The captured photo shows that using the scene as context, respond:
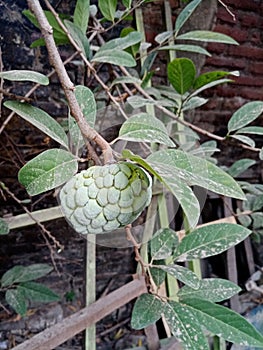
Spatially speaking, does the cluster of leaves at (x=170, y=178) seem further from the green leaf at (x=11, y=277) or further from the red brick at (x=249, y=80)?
the red brick at (x=249, y=80)

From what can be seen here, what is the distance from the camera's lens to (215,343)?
1151 millimetres

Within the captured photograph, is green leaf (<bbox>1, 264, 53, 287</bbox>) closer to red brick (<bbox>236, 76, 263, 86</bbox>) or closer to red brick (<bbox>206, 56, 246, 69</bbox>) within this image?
red brick (<bbox>206, 56, 246, 69</bbox>)

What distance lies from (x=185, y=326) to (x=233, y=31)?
159cm

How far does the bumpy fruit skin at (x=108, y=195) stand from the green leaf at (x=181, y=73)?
0.47 m

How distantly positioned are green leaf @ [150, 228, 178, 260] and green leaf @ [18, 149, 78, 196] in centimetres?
36

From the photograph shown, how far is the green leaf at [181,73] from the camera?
811 millimetres

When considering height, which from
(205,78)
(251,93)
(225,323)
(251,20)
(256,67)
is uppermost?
(251,20)

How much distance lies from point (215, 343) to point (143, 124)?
3.03 ft

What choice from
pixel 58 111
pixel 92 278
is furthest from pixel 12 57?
pixel 92 278

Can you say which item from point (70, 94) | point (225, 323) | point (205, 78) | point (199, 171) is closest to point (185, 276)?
point (225, 323)

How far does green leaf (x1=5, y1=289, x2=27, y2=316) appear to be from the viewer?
40.9 inches

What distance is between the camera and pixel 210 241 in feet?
2.35

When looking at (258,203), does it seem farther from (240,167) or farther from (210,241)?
(210,241)

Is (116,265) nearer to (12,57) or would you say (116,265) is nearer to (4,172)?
(4,172)
